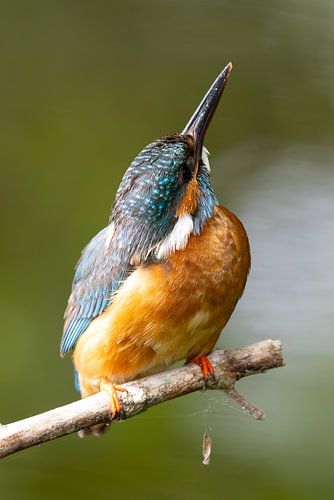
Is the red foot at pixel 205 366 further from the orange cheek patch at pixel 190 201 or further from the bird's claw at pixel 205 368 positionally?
the orange cheek patch at pixel 190 201

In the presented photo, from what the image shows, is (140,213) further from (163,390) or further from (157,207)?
(163,390)

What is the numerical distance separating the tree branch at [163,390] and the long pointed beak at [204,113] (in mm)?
816

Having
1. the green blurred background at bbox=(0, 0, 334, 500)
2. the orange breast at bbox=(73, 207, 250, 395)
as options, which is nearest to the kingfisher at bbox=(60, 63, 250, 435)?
the orange breast at bbox=(73, 207, 250, 395)

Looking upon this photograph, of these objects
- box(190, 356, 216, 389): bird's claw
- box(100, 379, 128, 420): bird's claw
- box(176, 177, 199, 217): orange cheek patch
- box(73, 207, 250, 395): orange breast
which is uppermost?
box(176, 177, 199, 217): orange cheek patch

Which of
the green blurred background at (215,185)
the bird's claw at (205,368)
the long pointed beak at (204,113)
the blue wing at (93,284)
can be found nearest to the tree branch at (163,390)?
the bird's claw at (205,368)

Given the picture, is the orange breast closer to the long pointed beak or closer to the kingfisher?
the kingfisher

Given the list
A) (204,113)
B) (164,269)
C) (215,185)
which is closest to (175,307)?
(164,269)

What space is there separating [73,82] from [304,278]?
1.93 m

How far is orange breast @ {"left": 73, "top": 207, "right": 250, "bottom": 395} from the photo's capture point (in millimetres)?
3139

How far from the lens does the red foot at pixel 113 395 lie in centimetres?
310

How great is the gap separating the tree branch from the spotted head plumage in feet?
1.30

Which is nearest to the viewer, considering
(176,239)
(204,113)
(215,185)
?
(176,239)

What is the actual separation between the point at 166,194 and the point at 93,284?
0.49 m

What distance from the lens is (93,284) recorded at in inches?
134
